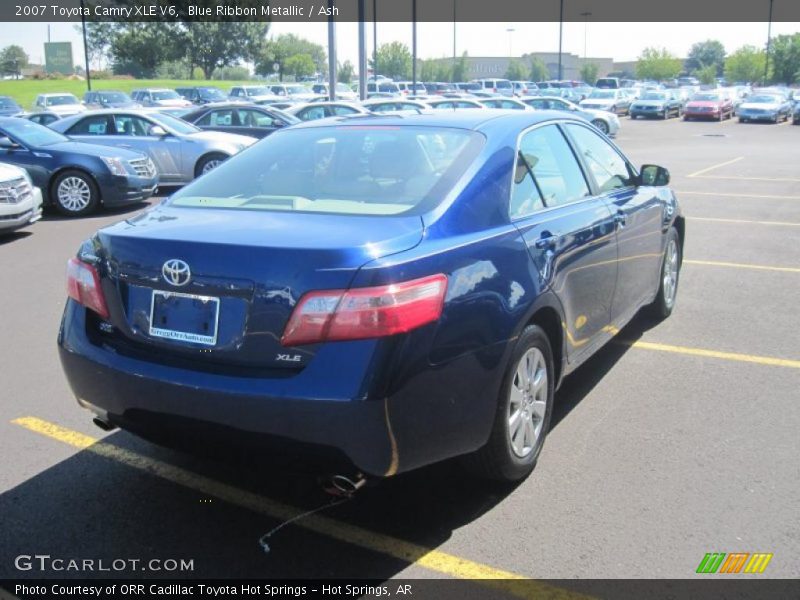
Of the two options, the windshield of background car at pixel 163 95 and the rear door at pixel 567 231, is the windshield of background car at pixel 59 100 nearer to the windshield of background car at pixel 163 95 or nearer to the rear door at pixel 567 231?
the windshield of background car at pixel 163 95

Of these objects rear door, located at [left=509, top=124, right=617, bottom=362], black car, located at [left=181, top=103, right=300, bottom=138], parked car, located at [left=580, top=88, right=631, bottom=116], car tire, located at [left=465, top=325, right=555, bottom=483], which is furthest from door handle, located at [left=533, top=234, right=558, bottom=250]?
parked car, located at [left=580, top=88, right=631, bottom=116]

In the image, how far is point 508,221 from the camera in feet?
12.3

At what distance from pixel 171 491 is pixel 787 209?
11666 millimetres

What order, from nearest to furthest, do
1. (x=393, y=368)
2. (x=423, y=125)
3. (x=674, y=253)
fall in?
(x=393, y=368) < (x=423, y=125) < (x=674, y=253)

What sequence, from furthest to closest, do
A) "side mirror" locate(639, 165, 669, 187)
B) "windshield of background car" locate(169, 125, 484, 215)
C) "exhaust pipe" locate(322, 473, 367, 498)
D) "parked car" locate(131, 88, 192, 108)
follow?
"parked car" locate(131, 88, 192, 108), "side mirror" locate(639, 165, 669, 187), "windshield of background car" locate(169, 125, 484, 215), "exhaust pipe" locate(322, 473, 367, 498)

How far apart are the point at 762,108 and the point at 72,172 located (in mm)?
37845

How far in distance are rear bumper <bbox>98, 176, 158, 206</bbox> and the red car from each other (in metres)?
36.0

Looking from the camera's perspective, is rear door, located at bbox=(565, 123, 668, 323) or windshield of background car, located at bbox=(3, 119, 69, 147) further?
windshield of background car, located at bbox=(3, 119, 69, 147)

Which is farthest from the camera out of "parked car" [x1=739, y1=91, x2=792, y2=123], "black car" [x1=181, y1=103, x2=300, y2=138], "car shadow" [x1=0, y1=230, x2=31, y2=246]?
"parked car" [x1=739, y1=91, x2=792, y2=123]

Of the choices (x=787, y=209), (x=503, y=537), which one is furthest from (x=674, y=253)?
(x=787, y=209)

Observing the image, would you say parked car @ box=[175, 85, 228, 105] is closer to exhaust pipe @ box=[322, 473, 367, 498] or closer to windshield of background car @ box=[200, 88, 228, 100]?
windshield of background car @ box=[200, 88, 228, 100]

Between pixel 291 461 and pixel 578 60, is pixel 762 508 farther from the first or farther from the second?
pixel 578 60

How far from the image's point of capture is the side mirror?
5637 mm

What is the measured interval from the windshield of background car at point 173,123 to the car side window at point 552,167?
476 inches
